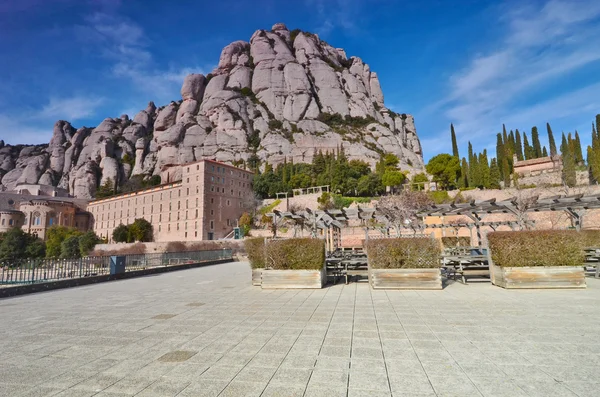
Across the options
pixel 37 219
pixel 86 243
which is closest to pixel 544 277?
pixel 86 243

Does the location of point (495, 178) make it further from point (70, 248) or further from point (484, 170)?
point (70, 248)

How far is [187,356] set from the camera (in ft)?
12.9

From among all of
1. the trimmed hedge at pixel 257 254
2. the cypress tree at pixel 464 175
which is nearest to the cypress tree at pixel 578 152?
the cypress tree at pixel 464 175

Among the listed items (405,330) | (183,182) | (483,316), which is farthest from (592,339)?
(183,182)

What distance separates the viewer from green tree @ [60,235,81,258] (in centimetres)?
5547

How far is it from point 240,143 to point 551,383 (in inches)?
3578

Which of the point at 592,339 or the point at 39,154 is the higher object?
the point at 39,154

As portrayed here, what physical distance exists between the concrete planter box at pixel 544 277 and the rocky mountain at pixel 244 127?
75.0m

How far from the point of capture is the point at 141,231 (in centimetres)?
6325

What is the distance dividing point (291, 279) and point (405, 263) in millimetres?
3516

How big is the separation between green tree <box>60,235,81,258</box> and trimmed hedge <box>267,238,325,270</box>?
200ft

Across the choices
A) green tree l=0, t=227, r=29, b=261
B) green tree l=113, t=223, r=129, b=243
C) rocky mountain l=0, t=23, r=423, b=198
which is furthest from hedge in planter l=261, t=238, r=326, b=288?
rocky mountain l=0, t=23, r=423, b=198

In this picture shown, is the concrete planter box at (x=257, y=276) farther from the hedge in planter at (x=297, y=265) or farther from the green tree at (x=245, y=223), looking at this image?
the green tree at (x=245, y=223)

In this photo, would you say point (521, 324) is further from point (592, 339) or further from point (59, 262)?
Result: point (59, 262)
